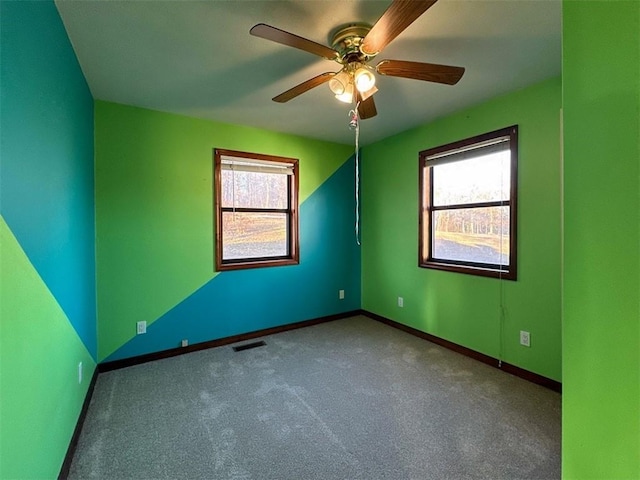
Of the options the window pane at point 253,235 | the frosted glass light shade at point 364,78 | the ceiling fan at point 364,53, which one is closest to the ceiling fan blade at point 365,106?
the ceiling fan at point 364,53

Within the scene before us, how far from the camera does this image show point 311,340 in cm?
341

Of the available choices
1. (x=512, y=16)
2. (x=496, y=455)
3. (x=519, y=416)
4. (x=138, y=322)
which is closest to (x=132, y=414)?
(x=138, y=322)

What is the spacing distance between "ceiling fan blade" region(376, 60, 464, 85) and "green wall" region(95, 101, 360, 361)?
2038 millimetres

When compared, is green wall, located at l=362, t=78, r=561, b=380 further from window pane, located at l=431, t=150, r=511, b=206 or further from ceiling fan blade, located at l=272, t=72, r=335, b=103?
ceiling fan blade, located at l=272, t=72, r=335, b=103

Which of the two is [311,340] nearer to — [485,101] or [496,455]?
[496,455]

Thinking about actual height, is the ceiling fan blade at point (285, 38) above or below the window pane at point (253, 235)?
above

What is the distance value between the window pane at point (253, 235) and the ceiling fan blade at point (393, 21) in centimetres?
233

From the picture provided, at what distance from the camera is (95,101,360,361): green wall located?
2740 mm

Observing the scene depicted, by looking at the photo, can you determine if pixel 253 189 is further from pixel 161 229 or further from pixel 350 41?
pixel 350 41

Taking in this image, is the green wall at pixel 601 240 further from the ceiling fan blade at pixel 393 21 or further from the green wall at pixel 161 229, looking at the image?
the green wall at pixel 161 229

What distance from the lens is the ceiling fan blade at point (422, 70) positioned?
66.2 inches

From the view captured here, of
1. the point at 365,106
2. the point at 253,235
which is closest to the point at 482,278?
the point at 365,106

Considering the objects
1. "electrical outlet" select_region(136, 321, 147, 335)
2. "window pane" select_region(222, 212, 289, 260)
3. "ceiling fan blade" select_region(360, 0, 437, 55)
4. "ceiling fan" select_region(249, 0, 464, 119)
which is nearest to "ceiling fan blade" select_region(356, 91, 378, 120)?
"ceiling fan" select_region(249, 0, 464, 119)

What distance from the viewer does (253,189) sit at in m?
3.56
